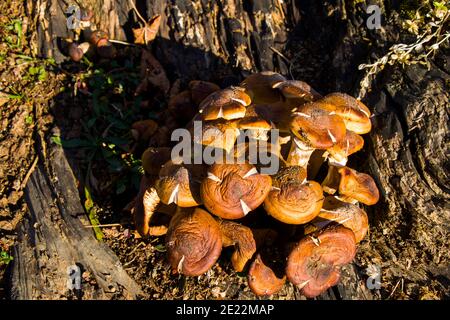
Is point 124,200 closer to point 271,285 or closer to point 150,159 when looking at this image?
point 150,159

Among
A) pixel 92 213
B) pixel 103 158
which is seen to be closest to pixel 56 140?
pixel 103 158

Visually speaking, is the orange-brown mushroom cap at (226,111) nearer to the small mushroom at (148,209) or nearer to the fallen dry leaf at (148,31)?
the small mushroom at (148,209)

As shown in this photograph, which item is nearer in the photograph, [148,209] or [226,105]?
[226,105]

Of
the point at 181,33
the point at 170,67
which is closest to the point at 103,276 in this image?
the point at 170,67

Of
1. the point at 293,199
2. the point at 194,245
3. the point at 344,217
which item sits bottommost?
the point at 194,245

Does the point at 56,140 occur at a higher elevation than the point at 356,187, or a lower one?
higher

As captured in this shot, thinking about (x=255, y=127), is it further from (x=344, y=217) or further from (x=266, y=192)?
(x=344, y=217)

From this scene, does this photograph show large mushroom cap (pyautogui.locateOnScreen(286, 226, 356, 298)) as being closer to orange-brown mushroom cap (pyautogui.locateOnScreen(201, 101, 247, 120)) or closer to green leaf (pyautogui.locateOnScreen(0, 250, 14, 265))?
orange-brown mushroom cap (pyautogui.locateOnScreen(201, 101, 247, 120))
